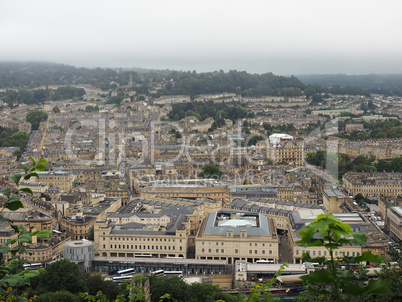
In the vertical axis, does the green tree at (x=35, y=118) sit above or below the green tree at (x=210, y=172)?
above

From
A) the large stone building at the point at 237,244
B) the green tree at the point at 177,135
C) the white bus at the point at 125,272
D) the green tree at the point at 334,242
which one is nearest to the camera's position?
the green tree at the point at 334,242

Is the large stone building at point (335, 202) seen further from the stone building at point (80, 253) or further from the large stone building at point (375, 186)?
the stone building at point (80, 253)

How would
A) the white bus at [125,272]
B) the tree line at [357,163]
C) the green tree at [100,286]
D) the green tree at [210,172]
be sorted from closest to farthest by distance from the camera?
the green tree at [100,286] → the white bus at [125,272] → the green tree at [210,172] → the tree line at [357,163]

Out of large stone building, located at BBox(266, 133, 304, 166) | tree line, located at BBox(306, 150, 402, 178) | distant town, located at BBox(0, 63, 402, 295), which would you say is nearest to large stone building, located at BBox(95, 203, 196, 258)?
distant town, located at BBox(0, 63, 402, 295)

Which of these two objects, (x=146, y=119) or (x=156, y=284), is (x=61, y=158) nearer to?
(x=146, y=119)

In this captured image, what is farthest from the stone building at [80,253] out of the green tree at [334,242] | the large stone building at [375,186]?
the green tree at [334,242]

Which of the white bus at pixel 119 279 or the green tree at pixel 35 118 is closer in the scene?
the white bus at pixel 119 279

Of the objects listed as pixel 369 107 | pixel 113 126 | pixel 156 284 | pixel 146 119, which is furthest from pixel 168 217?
pixel 369 107
